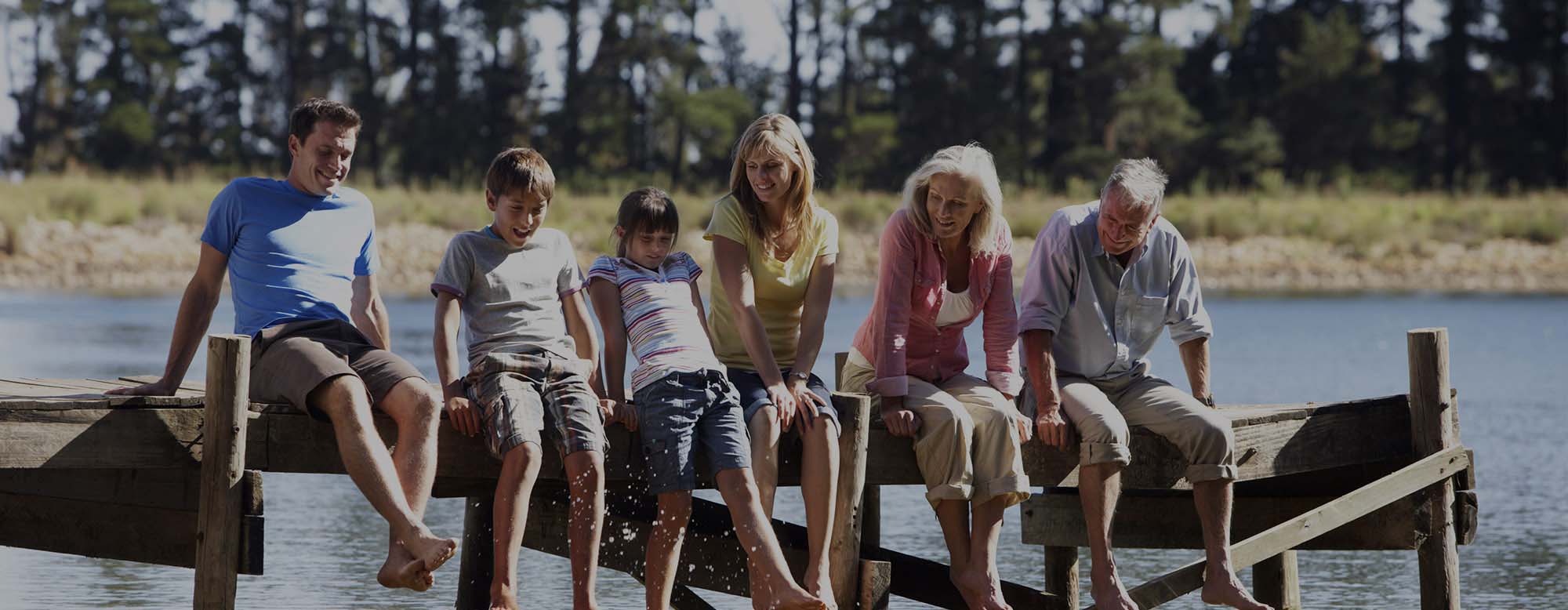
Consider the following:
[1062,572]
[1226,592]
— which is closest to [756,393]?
[1226,592]

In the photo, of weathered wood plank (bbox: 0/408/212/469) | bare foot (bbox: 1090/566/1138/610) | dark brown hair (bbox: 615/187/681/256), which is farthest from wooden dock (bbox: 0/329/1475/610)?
dark brown hair (bbox: 615/187/681/256)

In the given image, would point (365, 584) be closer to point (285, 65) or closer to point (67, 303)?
point (67, 303)

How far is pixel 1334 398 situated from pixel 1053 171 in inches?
1063

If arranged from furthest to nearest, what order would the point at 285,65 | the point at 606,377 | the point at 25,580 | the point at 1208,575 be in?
the point at 285,65, the point at 25,580, the point at 1208,575, the point at 606,377

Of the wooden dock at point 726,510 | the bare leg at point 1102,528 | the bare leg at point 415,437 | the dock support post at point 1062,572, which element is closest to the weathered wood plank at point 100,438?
the wooden dock at point 726,510

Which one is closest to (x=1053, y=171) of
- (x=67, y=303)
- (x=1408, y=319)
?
(x=1408, y=319)

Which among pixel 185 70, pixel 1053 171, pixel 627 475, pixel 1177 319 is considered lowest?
pixel 627 475

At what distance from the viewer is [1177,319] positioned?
6141 millimetres

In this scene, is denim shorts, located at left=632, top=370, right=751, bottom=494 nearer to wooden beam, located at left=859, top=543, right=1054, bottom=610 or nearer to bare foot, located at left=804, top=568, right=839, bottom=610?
bare foot, located at left=804, top=568, right=839, bottom=610

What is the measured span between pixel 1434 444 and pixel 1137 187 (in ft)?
5.77

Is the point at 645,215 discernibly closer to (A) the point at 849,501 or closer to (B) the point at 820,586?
(A) the point at 849,501

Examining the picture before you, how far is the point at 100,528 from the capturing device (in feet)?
19.9

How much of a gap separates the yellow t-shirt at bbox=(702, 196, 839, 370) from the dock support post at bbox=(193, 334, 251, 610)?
1469mm

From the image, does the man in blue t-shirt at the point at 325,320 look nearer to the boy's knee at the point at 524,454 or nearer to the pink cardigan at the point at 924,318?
the boy's knee at the point at 524,454
